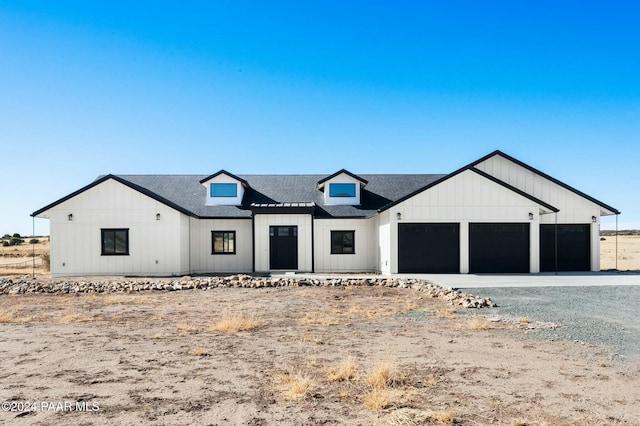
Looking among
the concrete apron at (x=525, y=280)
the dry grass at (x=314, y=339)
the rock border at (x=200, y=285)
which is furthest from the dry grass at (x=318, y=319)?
the concrete apron at (x=525, y=280)

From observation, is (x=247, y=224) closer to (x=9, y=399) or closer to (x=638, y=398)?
(x=9, y=399)

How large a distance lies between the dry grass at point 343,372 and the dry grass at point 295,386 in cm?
32

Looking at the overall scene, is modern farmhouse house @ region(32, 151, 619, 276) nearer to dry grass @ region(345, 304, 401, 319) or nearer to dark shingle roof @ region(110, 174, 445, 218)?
dark shingle roof @ region(110, 174, 445, 218)

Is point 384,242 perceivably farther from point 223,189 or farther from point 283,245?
point 223,189

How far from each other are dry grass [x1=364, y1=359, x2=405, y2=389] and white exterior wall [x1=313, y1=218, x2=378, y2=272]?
16.9 metres

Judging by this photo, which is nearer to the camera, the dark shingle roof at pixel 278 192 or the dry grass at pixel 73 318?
the dry grass at pixel 73 318

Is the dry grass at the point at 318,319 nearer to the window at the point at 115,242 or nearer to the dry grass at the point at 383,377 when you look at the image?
the dry grass at the point at 383,377

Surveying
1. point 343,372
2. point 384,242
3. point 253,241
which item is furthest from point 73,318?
point 384,242

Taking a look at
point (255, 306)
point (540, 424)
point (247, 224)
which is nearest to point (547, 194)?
point (247, 224)

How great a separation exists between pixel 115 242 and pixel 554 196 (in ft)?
74.3

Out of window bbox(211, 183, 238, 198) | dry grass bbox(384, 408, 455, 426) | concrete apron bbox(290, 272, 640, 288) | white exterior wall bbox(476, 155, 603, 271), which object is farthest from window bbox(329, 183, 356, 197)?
dry grass bbox(384, 408, 455, 426)

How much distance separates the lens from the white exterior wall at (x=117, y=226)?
21500 mm

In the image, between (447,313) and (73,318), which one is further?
(447,313)

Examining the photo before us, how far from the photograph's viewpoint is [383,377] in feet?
19.5
